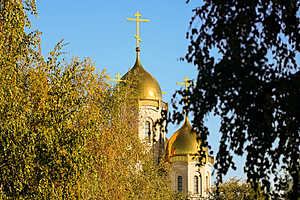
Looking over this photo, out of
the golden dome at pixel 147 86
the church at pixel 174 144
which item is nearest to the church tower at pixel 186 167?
the church at pixel 174 144

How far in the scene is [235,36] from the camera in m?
6.64

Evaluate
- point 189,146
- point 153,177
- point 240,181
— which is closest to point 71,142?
point 153,177

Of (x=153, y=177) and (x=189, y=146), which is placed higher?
(x=189, y=146)

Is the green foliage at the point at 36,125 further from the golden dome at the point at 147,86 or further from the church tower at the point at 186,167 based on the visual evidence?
the church tower at the point at 186,167

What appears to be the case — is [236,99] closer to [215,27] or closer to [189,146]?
[215,27]

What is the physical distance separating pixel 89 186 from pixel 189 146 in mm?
38514

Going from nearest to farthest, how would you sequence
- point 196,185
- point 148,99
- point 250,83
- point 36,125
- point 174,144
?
point 250,83 → point 36,125 → point 148,99 → point 174,144 → point 196,185

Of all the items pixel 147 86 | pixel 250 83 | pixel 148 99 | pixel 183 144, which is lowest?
pixel 250 83

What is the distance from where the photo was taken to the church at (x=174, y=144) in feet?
176

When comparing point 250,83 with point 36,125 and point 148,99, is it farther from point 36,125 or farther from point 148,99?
point 148,99

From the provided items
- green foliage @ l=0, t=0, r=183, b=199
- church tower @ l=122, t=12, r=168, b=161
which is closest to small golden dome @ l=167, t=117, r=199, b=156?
church tower @ l=122, t=12, r=168, b=161

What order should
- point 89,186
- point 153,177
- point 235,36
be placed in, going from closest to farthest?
point 235,36 < point 89,186 < point 153,177

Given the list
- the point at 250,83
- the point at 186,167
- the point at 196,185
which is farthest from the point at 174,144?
the point at 250,83

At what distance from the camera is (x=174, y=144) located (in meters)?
55.5
